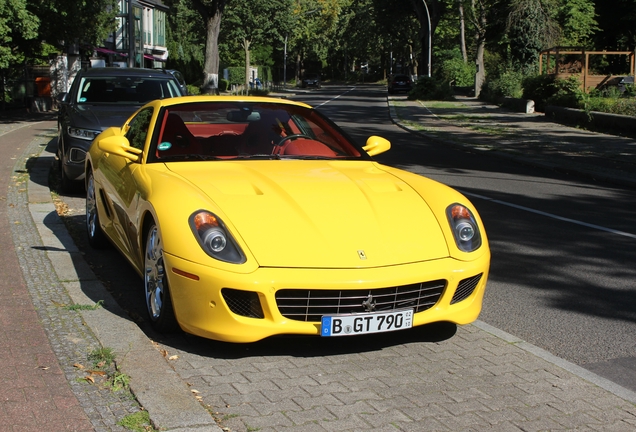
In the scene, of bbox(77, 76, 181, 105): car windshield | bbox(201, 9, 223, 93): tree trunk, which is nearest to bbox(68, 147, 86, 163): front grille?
bbox(77, 76, 181, 105): car windshield

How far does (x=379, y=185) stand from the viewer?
5391 mm

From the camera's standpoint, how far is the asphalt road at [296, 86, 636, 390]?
5.17m

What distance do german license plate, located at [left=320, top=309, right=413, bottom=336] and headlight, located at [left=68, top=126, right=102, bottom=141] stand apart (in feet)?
22.3

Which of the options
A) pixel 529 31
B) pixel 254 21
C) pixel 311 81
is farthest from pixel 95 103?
pixel 311 81

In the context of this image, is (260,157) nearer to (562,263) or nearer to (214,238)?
(214,238)

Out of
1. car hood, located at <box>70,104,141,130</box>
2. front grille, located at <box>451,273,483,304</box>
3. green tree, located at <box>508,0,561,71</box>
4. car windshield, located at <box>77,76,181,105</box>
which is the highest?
green tree, located at <box>508,0,561,71</box>

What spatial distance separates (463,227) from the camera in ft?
16.3

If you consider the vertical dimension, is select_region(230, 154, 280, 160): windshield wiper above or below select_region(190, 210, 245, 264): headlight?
above

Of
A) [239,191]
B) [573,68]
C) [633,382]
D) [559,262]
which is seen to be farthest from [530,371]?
[573,68]

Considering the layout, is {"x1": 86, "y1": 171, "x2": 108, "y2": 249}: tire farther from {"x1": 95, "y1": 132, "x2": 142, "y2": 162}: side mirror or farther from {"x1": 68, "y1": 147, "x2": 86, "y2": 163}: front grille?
{"x1": 68, "y1": 147, "x2": 86, "y2": 163}: front grille

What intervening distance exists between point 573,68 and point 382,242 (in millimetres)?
33057

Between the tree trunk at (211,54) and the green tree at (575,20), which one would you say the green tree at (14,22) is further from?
the green tree at (575,20)

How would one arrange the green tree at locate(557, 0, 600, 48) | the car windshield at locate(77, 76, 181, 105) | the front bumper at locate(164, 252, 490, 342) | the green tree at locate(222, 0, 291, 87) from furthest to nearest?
1. the green tree at locate(222, 0, 291, 87)
2. the green tree at locate(557, 0, 600, 48)
3. the car windshield at locate(77, 76, 181, 105)
4. the front bumper at locate(164, 252, 490, 342)

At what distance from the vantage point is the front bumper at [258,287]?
14.3ft
